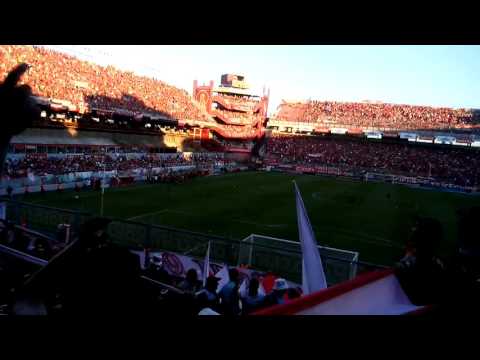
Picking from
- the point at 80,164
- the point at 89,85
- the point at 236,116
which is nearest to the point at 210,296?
the point at 80,164

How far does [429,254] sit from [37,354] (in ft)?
7.52

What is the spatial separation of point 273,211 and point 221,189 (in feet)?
Answer: 29.0

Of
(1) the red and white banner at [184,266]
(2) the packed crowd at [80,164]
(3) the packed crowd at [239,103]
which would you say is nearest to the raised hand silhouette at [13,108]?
(1) the red and white banner at [184,266]

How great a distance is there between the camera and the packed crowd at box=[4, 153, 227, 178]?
24.7 metres

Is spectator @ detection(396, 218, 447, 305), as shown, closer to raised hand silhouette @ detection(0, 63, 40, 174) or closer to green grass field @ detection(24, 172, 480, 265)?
raised hand silhouette @ detection(0, 63, 40, 174)

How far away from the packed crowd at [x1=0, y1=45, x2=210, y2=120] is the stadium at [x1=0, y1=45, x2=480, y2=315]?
0.69 feet

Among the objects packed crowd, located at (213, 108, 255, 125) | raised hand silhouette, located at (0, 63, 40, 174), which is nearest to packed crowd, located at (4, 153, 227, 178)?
packed crowd, located at (213, 108, 255, 125)

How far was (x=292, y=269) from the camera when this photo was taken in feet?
32.8

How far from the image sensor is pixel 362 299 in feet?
6.93
